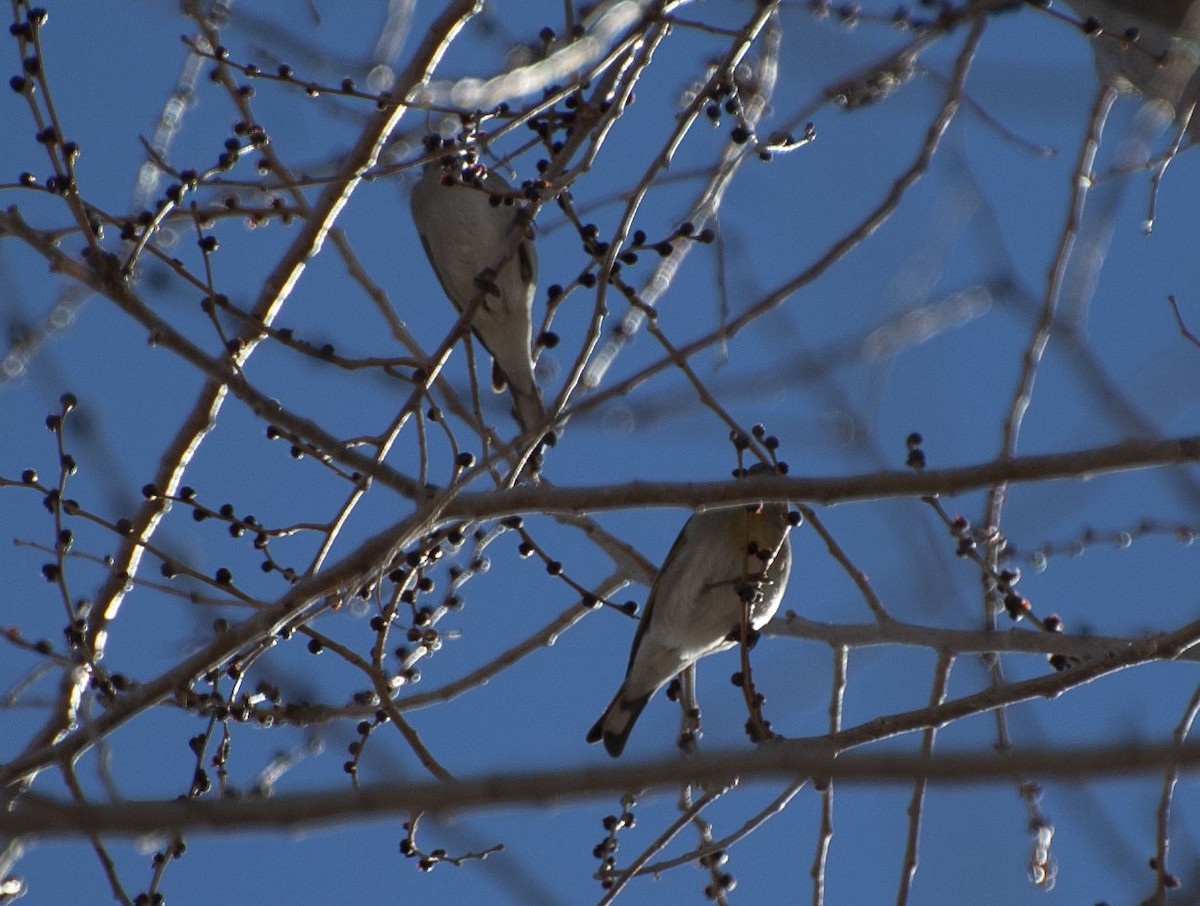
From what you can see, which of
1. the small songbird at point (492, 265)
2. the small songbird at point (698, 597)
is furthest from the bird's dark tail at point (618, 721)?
the small songbird at point (492, 265)

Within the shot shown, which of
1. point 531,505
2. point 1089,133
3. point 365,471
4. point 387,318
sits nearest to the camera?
point 531,505

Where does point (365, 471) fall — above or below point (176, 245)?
below

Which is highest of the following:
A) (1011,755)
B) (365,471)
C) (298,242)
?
(298,242)

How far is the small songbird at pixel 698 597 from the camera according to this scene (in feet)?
Answer: 15.2

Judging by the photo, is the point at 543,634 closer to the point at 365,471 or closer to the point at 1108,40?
the point at 365,471

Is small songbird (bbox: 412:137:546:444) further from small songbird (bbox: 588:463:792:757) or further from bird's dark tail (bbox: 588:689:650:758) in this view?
bird's dark tail (bbox: 588:689:650:758)

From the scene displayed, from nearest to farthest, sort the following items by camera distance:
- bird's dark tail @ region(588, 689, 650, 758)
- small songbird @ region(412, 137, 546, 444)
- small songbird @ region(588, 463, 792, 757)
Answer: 1. small songbird @ region(588, 463, 792, 757)
2. bird's dark tail @ region(588, 689, 650, 758)
3. small songbird @ region(412, 137, 546, 444)

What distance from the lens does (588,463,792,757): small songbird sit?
4633 mm

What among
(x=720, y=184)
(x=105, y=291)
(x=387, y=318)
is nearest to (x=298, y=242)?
(x=387, y=318)

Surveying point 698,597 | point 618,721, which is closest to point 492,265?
point 698,597

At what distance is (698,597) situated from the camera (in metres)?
4.65

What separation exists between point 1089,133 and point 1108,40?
0.86 ft

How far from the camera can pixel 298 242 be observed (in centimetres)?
407

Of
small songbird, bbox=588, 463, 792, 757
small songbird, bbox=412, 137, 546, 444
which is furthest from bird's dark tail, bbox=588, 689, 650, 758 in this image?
small songbird, bbox=412, 137, 546, 444
